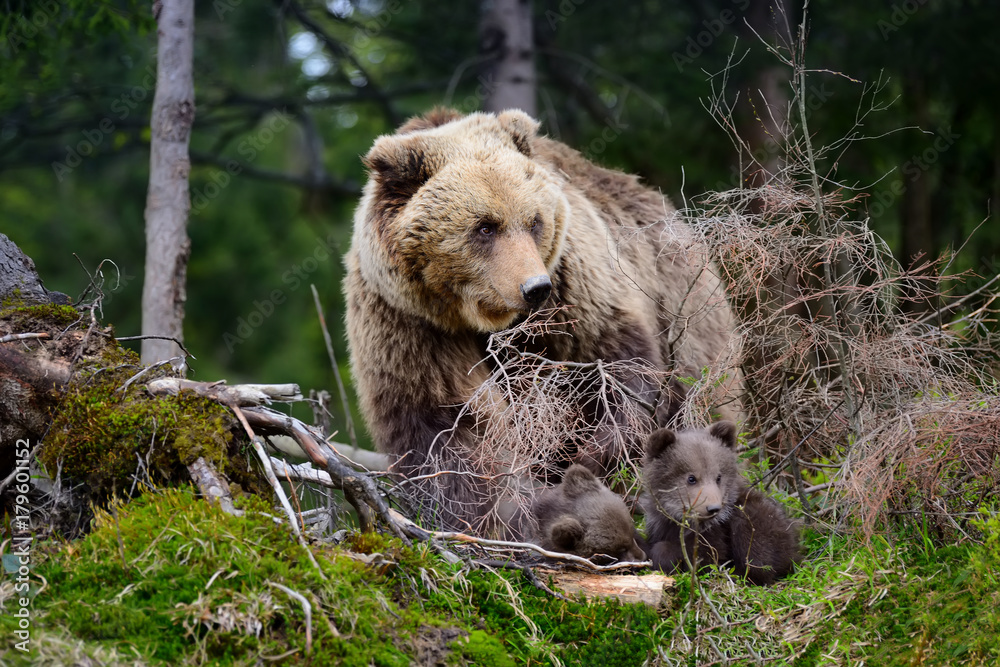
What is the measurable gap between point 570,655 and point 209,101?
381 inches

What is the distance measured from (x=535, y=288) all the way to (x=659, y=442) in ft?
3.36

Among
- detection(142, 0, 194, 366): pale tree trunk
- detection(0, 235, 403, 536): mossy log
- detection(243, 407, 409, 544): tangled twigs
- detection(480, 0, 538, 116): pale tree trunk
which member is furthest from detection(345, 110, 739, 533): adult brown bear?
detection(480, 0, 538, 116): pale tree trunk

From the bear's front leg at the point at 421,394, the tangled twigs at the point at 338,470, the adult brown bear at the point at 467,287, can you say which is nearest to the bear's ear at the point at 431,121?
the adult brown bear at the point at 467,287

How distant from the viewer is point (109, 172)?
13.4m

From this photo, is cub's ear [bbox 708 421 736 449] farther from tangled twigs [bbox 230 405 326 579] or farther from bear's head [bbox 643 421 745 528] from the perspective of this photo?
tangled twigs [bbox 230 405 326 579]

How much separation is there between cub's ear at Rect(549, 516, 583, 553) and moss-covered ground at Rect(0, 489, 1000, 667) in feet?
1.27

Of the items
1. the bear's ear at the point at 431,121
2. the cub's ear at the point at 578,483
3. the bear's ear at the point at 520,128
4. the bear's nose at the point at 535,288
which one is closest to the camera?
the cub's ear at the point at 578,483

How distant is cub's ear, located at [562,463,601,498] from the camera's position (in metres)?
4.65

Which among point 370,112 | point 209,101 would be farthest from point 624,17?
point 209,101

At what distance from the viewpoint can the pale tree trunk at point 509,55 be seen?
952 centimetres

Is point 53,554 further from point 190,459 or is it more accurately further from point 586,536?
point 586,536

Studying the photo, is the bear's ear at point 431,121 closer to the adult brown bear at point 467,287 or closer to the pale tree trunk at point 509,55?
the adult brown bear at point 467,287

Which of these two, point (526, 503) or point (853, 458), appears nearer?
point (853, 458)

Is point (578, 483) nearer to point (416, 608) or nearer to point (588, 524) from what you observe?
point (588, 524)
